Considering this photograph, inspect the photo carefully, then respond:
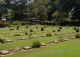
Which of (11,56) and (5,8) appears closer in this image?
(11,56)

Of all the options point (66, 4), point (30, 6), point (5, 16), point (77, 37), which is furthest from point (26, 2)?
point (77, 37)

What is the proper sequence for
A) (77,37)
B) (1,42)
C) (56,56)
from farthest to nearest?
(77,37)
(1,42)
(56,56)

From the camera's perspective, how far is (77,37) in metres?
26.9

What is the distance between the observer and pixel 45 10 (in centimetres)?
8131

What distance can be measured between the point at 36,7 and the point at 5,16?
14556mm

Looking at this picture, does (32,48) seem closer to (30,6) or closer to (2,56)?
(2,56)

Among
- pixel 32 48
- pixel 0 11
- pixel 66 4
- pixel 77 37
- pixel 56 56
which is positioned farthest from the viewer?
pixel 0 11

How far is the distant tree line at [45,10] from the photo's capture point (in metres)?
71.5

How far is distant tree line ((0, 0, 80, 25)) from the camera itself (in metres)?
71.5

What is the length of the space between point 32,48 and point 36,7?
207 ft

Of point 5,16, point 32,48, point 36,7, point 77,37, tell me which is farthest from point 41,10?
point 32,48

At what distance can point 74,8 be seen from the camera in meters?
72.6

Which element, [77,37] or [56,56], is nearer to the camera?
[56,56]

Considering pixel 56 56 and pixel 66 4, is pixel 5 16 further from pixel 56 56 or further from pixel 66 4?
pixel 56 56
